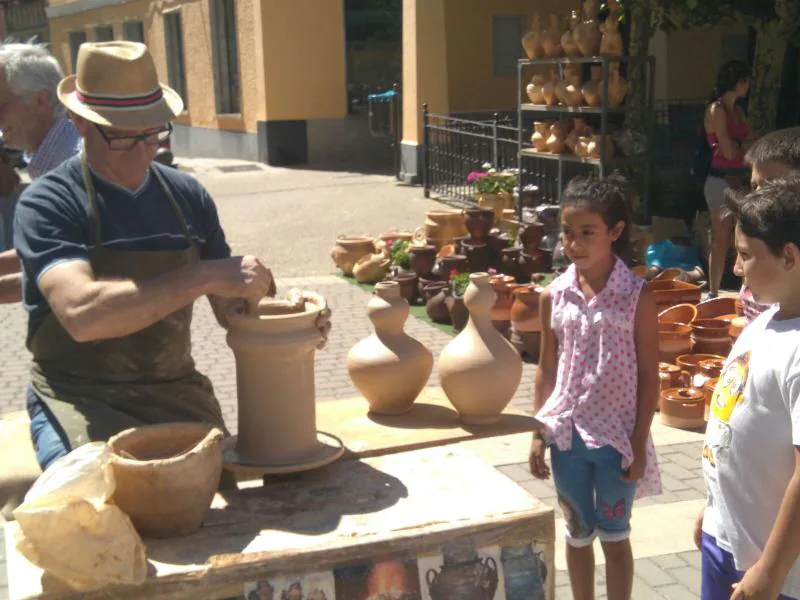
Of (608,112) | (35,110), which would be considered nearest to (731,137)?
(608,112)

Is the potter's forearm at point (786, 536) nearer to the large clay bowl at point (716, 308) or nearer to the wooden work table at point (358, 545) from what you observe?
the wooden work table at point (358, 545)

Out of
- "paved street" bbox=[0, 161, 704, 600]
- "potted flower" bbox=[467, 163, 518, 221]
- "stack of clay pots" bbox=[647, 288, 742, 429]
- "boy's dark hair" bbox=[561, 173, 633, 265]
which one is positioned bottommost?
"paved street" bbox=[0, 161, 704, 600]

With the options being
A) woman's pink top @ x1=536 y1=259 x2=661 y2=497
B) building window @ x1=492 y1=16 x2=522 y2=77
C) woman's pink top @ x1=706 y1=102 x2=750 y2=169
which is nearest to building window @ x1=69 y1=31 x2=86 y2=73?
building window @ x1=492 y1=16 x2=522 y2=77

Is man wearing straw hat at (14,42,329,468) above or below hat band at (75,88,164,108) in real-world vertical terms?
below

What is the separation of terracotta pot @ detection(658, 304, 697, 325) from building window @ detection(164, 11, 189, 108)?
1781cm

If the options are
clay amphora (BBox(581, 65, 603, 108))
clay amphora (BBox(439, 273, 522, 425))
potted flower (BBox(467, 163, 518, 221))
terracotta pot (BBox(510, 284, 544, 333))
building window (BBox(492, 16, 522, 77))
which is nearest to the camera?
clay amphora (BBox(439, 273, 522, 425))

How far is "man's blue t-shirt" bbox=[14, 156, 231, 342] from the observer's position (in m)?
2.71

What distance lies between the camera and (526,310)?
657 centimetres

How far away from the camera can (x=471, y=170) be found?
1353 centimetres

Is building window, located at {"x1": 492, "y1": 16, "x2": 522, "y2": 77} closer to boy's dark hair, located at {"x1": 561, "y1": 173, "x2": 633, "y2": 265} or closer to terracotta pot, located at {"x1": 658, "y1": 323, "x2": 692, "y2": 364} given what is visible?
terracotta pot, located at {"x1": 658, "y1": 323, "x2": 692, "y2": 364}

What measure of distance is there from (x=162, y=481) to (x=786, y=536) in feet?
4.66

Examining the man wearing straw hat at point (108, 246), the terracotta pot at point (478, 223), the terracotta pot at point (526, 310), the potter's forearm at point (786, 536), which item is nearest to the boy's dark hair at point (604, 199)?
the man wearing straw hat at point (108, 246)

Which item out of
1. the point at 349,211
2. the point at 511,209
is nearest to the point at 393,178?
the point at 349,211

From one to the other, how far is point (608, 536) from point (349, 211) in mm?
10873
